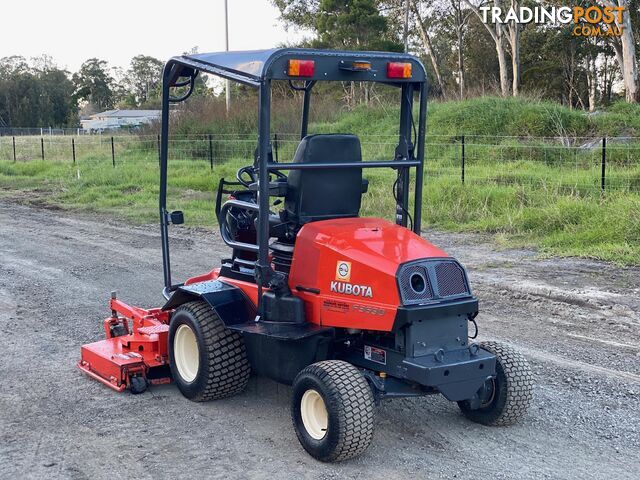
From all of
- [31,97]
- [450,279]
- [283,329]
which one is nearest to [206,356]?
[283,329]

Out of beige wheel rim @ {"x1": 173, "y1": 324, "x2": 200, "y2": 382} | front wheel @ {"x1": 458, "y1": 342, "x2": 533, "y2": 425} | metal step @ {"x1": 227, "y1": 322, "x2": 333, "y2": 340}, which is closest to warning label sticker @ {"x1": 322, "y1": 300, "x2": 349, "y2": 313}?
metal step @ {"x1": 227, "y1": 322, "x2": 333, "y2": 340}

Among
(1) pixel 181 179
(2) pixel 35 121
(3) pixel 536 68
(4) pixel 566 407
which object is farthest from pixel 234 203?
(2) pixel 35 121

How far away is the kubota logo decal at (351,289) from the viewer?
464 centimetres

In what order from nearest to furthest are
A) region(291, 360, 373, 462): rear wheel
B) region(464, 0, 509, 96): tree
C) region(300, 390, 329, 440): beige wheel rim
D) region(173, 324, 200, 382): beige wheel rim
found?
region(291, 360, 373, 462): rear wheel, region(300, 390, 329, 440): beige wheel rim, region(173, 324, 200, 382): beige wheel rim, region(464, 0, 509, 96): tree

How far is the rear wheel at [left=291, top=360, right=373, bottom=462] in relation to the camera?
4.41 m

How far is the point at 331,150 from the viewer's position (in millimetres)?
5094

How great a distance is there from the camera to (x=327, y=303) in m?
4.86

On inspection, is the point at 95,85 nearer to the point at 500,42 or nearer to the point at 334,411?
the point at 500,42

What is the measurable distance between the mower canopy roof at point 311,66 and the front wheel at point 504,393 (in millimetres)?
1821

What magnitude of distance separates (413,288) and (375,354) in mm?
493

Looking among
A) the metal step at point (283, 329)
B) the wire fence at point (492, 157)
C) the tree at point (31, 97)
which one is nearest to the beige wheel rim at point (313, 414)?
the metal step at point (283, 329)

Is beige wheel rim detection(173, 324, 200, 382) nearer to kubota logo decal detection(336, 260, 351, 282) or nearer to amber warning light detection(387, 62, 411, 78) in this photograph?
kubota logo decal detection(336, 260, 351, 282)

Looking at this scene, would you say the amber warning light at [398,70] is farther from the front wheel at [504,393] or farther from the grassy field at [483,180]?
the grassy field at [483,180]

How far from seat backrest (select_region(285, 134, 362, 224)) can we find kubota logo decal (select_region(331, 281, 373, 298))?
0.57 metres
